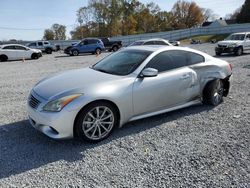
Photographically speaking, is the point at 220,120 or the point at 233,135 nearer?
the point at 233,135

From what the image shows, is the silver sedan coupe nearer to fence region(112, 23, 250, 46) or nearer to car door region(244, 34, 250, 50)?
car door region(244, 34, 250, 50)

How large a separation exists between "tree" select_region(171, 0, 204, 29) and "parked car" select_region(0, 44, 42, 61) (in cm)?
8141

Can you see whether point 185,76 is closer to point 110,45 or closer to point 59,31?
point 110,45

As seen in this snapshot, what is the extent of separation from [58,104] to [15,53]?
70.3ft

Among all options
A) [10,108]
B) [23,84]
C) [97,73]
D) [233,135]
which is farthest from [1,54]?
[233,135]

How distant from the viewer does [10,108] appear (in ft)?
22.0

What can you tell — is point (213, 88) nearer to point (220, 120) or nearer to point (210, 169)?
point (220, 120)

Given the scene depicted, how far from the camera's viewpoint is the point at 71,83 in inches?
189

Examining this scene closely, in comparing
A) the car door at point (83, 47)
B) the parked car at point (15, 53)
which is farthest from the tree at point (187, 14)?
the parked car at point (15, 53)

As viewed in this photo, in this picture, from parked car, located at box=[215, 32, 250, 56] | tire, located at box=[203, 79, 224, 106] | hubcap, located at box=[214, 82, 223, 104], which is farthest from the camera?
parked car, located at box=[215, 32, 250, 56]

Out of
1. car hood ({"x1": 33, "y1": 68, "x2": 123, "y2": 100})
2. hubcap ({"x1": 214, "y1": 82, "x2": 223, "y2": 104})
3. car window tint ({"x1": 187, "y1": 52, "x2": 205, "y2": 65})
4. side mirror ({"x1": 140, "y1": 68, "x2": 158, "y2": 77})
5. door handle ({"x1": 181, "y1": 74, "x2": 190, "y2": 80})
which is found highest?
car window tint ({"x1": 187, "y1": 52, "x2": 205, "y2": 65})

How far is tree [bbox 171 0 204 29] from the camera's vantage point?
9931 cm

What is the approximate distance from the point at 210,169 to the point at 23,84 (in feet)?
26.5

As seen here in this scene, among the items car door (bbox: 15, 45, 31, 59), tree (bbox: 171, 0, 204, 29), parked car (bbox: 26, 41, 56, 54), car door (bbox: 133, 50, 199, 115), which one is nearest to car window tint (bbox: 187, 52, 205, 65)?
car door (bbox: 133, 50, 199, 115)
